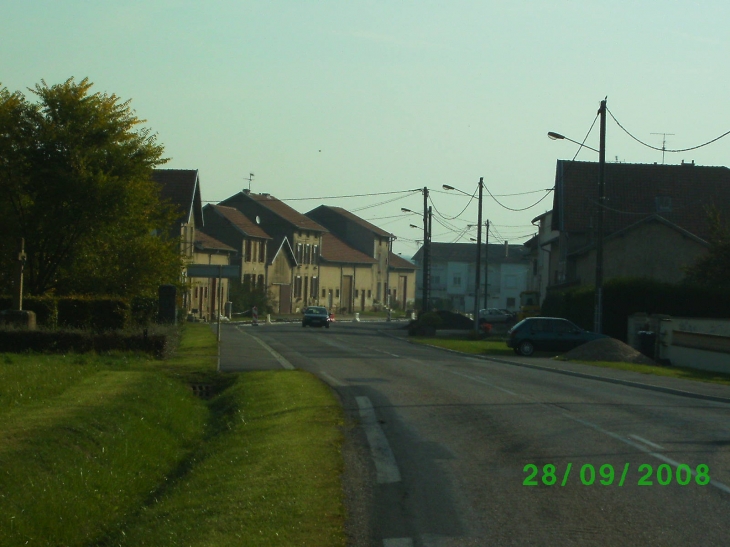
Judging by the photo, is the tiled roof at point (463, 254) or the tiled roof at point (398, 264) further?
the tiled roof at point (463, 254)

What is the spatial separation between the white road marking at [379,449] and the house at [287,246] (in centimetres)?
6862

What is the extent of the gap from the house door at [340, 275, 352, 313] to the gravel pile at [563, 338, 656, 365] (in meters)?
67.1

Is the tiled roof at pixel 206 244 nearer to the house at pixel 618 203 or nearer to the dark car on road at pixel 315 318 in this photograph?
the dark car on road at pixel 315 318

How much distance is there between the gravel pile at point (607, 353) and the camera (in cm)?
3006

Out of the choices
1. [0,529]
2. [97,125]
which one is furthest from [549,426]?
[97,125]

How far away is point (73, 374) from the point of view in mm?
17891

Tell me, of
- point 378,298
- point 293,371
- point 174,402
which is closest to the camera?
point 174,402

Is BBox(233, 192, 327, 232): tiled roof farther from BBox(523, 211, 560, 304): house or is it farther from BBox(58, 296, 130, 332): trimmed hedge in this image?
BBox(58, 296, 130, 332): trimmed hedge

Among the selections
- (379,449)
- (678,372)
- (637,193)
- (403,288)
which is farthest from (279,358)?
(403,288)

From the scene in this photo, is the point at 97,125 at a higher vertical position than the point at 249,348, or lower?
higher

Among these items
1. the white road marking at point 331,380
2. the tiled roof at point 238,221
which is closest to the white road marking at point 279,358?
the white road marking at point 331,380

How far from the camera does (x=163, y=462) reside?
11.8m

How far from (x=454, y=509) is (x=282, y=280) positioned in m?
77.1

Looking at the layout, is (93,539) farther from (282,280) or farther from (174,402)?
(282,280)
